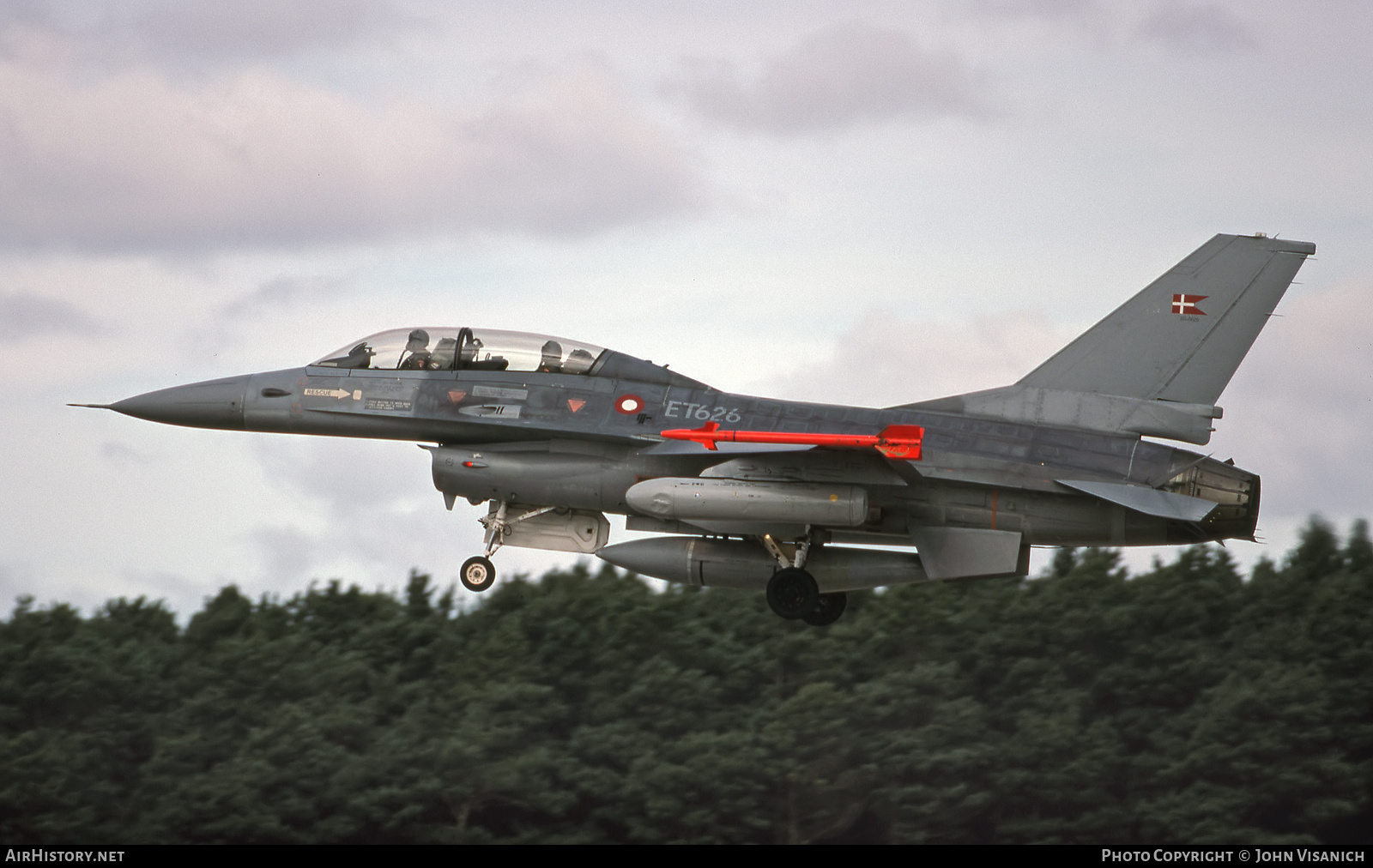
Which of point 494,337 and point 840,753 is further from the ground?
point 494,337

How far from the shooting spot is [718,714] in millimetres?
46656

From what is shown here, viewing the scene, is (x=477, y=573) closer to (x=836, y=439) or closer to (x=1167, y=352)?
(x=836, y=439)

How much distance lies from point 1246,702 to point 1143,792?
3975 mm

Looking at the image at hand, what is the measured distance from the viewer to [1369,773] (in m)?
43.1

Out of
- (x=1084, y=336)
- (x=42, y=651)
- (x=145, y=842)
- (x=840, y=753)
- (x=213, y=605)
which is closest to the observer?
(x=1084, y=336)

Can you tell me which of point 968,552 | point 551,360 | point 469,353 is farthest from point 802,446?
point 469,353

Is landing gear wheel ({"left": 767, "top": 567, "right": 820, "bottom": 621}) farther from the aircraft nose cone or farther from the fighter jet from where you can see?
the aircraft nose cone

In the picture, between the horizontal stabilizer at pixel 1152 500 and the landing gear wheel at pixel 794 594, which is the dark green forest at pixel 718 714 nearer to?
the landing gear wheel at pixel 794 594

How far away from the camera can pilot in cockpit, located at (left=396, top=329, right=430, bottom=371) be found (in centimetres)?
2017

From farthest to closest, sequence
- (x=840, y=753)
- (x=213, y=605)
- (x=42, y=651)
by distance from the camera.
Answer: (x=213, y=605) → (x=42, y=651) → (x=840, y=753)

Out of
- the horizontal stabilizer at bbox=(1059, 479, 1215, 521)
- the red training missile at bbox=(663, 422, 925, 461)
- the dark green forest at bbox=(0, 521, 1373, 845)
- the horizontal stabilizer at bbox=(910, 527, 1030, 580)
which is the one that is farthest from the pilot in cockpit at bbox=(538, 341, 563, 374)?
the dark green forest at bbox=(0, 521, 1373, 845)

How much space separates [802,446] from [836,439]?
0.72m
